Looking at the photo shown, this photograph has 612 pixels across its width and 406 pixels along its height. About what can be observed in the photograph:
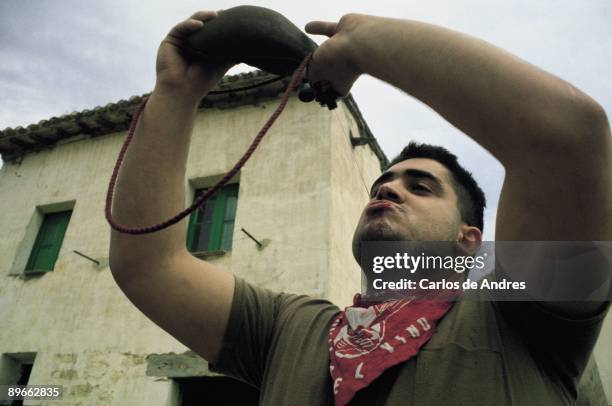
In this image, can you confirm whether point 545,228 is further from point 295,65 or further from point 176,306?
point 176,306

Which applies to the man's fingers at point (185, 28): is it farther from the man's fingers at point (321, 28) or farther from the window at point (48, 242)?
the window at point (48, 242)

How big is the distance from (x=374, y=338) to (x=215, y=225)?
5924 mm

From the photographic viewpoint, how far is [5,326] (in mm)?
7270

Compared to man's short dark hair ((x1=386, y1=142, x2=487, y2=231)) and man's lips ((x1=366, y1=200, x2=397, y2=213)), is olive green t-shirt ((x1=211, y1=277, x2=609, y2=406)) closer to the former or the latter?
man's lips ((x1=366, y1=200, x2=397, y2=213))

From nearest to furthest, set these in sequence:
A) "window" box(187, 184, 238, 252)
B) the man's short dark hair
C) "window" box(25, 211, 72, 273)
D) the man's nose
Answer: the man's nose, the man's short dark hair, "window" box(187, 184, 238, 252), "window" box(25, 211, 72, 273)

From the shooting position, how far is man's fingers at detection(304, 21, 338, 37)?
3.98 ft

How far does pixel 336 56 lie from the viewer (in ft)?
3.78

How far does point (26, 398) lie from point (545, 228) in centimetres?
790

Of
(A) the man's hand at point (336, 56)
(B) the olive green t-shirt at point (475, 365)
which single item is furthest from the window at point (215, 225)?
(A) the man's hand at point (336, 56)

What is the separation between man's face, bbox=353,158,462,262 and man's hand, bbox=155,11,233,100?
0.79m

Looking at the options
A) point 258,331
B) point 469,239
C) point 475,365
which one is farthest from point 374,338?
point 469,239

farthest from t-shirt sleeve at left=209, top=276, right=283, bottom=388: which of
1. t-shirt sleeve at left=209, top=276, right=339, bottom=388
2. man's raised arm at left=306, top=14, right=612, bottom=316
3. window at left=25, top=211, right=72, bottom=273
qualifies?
window at left=25, top=211, right=72, bottom=273

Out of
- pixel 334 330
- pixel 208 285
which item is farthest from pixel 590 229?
pixel 208 285

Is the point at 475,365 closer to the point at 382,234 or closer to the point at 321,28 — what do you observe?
the point at 382,234
